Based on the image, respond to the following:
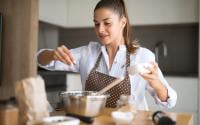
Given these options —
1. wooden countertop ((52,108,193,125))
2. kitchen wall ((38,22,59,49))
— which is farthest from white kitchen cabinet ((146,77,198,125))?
wooden countertop ((52,108,193,125))

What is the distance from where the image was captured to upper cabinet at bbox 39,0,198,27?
310 centimetres

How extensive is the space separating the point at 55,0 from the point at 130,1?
91cm

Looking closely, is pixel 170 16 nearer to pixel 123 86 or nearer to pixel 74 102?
pixel 123 86

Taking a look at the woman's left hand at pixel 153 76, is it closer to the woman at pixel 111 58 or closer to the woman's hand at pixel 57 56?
the woman at pixel 111 58

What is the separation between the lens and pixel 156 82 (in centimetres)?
121

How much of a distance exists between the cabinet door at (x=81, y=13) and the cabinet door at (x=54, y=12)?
67 mm

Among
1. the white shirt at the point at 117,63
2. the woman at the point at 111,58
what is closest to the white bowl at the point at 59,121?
the woman at the point at 111,58

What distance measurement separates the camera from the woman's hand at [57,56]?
45.2 inches

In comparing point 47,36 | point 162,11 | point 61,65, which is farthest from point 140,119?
Answer: point 47,36

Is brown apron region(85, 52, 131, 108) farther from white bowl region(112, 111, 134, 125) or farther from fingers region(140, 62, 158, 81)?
white bowl region(112, 111, 134, 125)

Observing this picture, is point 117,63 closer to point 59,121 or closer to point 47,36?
point 59,121

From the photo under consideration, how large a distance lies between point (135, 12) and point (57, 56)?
2299 mm

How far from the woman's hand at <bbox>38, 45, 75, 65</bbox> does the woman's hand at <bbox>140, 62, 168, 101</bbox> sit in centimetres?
29

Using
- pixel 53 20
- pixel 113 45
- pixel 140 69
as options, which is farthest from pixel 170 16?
pixel 140 69
